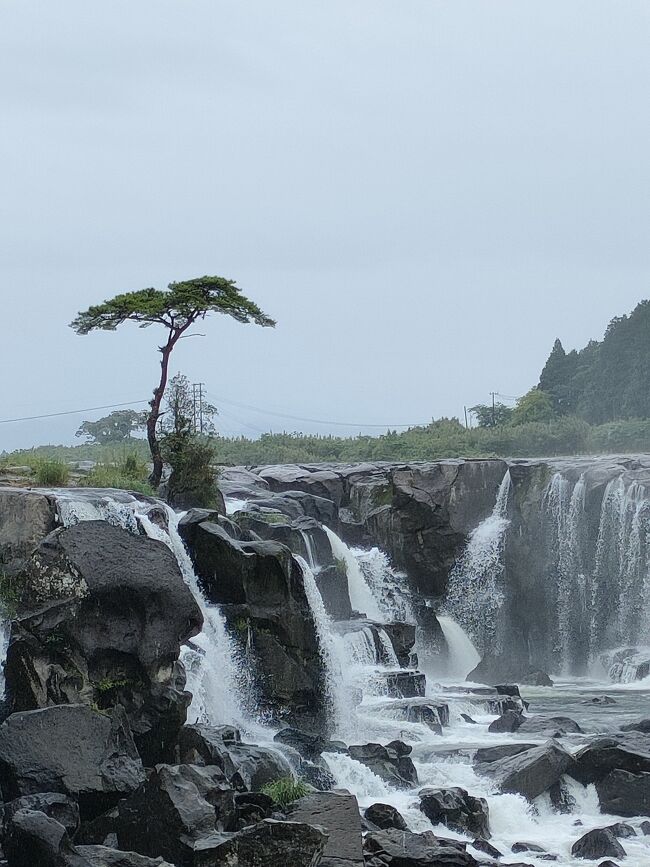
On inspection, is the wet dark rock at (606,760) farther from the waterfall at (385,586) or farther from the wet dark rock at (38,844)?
the waterfall at (385,586)

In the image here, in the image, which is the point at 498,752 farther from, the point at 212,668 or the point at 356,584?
the point at 356,584

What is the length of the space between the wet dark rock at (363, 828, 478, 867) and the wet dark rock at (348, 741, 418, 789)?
13.9 feet

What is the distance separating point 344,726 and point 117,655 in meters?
6.57

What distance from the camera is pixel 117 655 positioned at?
59.4 feet

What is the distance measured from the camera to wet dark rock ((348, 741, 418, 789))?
19469mm

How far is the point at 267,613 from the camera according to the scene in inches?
899

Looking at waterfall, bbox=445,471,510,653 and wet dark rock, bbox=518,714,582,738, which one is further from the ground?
waterfall, bbox=445,471,510,653

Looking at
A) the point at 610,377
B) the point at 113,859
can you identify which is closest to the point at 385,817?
the point at 113,859

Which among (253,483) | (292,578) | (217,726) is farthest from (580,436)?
(217,726)

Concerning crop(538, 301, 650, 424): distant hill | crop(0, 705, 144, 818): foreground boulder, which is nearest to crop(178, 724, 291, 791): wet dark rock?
crop(0, 705, 144, 818): foreground boulder

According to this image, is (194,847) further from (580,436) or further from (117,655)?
(580,436)

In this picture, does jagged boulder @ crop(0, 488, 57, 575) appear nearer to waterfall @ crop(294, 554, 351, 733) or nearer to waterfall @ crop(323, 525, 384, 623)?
waterfall @ crop(294, 554, 351, 733)

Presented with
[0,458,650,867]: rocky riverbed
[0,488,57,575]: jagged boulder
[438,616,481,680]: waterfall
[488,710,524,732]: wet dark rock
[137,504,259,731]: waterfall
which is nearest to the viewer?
[0,458,650,867]: rocky riverbed

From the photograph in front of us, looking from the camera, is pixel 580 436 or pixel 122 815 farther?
pixel 580 436
